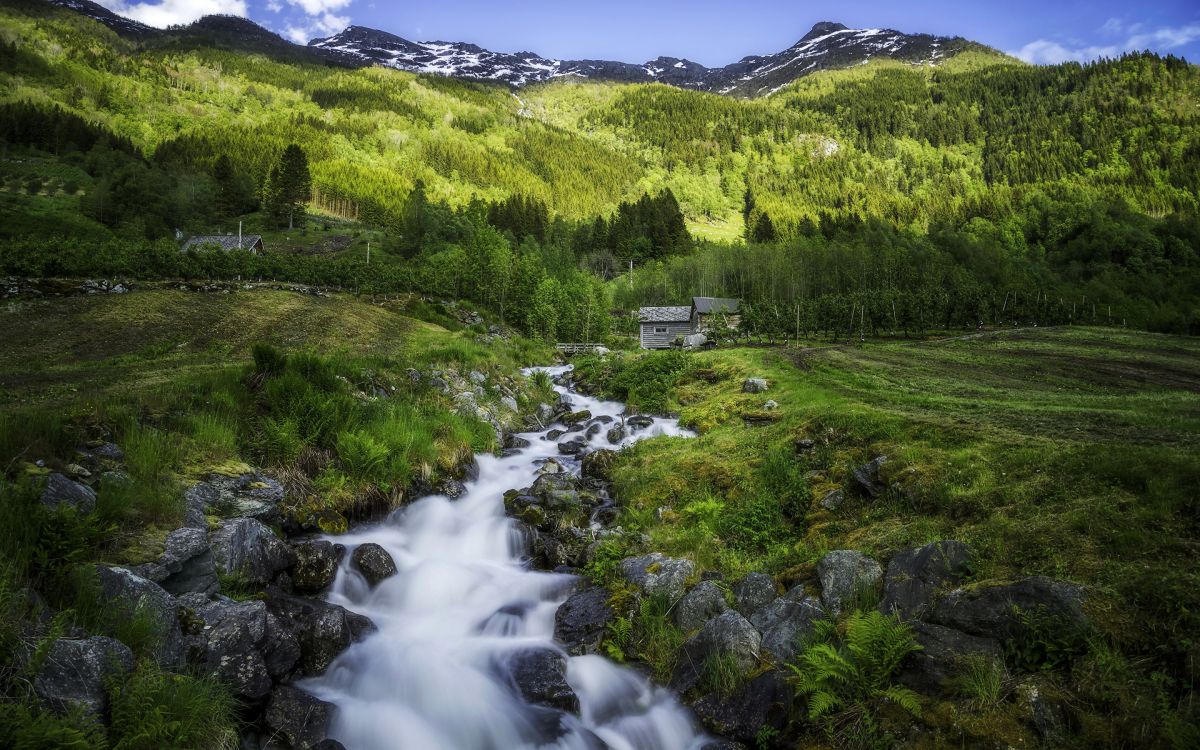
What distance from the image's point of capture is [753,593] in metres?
9.10

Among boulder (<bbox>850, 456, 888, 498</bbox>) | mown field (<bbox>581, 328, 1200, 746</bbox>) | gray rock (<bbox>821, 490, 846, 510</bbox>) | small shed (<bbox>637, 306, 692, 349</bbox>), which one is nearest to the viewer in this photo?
mown field (<bbox>581, 328, 1200, 746</bbox>)

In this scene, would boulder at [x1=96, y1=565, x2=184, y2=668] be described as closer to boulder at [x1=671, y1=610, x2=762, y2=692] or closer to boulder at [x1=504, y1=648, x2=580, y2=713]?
boulder at [x1=504, y1=648, x2=580, y2=713]

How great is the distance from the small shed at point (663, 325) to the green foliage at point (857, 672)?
213 ft

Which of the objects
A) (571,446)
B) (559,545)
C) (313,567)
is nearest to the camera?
(313,567)

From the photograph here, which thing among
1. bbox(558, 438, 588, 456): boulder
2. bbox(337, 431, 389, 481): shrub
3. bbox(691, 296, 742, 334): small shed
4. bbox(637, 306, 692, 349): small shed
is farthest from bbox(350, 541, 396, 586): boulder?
bbox(691, 296, 742, 334): small shed

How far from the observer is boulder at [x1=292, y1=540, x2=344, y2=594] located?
9.74 metres

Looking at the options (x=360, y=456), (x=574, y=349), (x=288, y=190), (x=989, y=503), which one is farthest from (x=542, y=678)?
(x=288, y=190)

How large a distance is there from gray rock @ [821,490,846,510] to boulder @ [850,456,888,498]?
36cm

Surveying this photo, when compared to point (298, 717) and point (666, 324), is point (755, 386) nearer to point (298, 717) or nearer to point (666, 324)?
point (298, 717)

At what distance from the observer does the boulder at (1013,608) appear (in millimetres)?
6137

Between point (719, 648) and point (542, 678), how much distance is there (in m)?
3.10

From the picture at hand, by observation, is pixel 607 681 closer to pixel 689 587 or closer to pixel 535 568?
pixel 689 587

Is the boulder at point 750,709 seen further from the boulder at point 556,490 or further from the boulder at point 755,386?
the boulder at point 755,386

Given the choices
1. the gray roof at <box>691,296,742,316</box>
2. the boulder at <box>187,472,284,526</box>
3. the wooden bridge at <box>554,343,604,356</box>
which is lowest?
the wooden bridge at <box>554,343,604,356</box>
